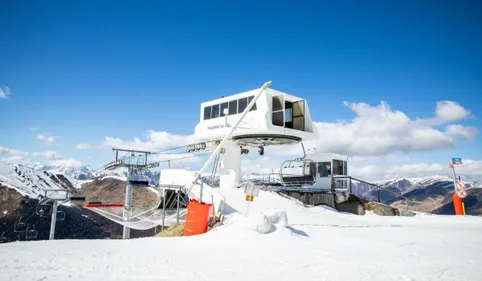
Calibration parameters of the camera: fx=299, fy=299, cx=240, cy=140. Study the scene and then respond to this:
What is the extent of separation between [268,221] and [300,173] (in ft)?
55.5

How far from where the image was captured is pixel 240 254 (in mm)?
9242

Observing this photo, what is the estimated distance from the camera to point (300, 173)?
1126 inches

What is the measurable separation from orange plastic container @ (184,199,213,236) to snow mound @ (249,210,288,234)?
399 centimetres

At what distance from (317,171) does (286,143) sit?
3.90 m

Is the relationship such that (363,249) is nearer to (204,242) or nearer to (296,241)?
(296,241)

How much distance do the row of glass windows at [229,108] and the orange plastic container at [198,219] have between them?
10.3m

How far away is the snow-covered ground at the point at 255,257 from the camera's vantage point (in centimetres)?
698

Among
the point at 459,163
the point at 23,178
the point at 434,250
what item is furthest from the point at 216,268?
the point at 23,178

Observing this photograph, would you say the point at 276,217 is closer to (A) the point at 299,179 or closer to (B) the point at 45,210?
(A) the point at 299,179

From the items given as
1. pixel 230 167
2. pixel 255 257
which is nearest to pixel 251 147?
pixel 230 167

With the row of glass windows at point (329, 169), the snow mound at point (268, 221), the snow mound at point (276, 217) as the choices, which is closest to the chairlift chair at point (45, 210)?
the snow mound at point (268, 221)

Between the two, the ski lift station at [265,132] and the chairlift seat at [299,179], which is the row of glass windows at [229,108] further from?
the chairlift seat at [299,179]

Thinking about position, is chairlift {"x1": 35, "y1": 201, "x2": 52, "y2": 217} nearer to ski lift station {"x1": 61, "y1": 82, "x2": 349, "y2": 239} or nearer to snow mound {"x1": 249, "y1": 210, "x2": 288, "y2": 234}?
ski lift station {"x1": 61, "y1": 82, "x2": 349, "y2": 239}

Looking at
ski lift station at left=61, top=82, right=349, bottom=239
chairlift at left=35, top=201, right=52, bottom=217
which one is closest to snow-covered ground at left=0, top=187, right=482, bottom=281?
ski lift station at left=61, top=82, right=349, bottom=239
